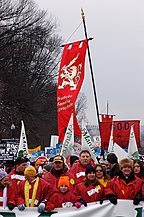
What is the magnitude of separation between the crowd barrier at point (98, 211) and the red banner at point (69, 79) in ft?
18.3

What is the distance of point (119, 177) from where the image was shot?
774 centimetres

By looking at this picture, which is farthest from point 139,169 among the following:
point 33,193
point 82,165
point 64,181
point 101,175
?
point 33,193

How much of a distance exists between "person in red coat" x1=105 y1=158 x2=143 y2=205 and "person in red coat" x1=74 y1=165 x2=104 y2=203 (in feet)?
0.48

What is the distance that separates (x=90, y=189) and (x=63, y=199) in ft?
1.40

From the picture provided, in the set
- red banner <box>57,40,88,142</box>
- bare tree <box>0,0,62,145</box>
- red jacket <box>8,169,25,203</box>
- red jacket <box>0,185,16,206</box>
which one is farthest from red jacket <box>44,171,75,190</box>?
bare tree <box>0,0,62,145</box>

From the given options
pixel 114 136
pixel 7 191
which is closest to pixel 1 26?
pixel 114 136

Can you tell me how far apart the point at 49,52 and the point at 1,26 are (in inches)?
213

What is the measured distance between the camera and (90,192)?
7.71 m

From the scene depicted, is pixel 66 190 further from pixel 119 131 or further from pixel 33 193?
pixel 119 131

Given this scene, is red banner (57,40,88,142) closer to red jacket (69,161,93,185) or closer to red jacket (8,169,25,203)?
red jacket (69,161,93,185)

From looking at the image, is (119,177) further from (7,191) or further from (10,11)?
(10,11)

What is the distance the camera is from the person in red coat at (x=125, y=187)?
25.0 feet

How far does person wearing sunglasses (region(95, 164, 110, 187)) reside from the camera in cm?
826

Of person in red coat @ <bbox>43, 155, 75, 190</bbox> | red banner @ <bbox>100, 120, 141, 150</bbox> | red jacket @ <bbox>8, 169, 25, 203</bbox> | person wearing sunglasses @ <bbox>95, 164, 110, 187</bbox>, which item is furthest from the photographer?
red banner @ <bbox>100, 120, 141, 150</bbox>
